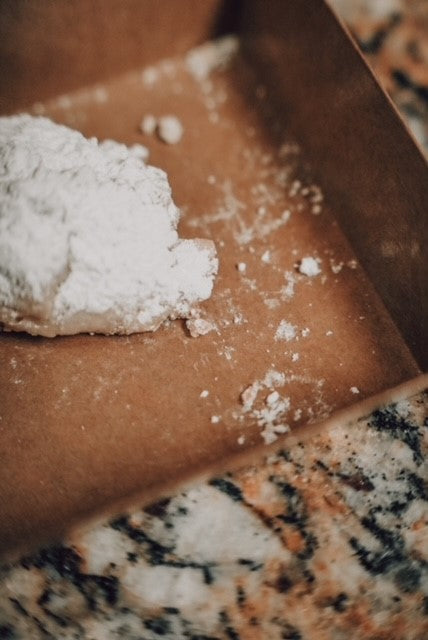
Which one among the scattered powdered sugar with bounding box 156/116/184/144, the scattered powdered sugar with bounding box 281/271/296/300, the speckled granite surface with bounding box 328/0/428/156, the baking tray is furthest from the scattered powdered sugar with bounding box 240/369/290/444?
the speckled granite surface with bounding box 328/0/428/156

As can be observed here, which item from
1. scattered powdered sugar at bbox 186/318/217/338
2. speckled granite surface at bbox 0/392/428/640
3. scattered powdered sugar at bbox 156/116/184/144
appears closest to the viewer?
speckled granite surface at bbox 0/392/428/640

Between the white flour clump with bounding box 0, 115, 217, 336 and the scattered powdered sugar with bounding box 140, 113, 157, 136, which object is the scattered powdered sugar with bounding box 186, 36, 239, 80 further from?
the white flour clump with bounding box 0, 115, 217, 336

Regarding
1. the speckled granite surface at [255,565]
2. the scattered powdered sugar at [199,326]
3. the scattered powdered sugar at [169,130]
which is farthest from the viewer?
the scattered powdered sugar at [169,130]

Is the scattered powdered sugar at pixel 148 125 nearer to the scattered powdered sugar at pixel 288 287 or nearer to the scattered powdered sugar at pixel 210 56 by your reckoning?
the scattered powdered sugar at pixel 210 56

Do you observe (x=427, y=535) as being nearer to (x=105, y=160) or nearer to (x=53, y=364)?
(x=53, y=364)

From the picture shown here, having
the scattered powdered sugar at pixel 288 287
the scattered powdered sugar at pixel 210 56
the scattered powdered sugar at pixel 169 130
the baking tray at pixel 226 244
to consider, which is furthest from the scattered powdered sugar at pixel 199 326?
the scattered powdered sugar at pixel 210 56

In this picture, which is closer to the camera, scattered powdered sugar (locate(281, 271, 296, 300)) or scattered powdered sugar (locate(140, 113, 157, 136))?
scattered powdered sugar (locate(281, 271, 296, 300))
